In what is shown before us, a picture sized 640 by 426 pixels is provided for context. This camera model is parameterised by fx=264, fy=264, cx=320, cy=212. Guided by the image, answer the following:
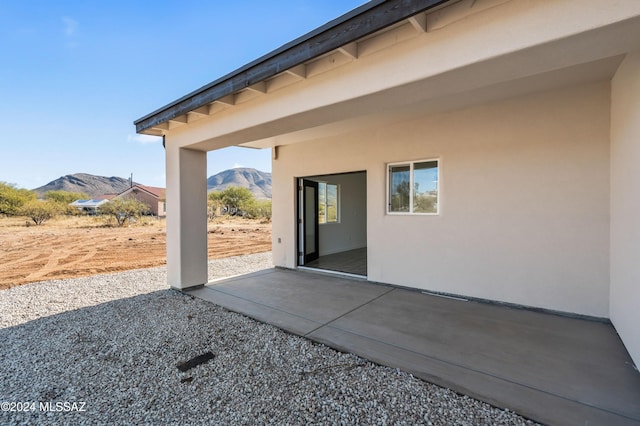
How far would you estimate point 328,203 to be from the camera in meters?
8.20

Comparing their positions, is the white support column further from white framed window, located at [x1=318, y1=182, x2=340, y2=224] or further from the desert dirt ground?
white framed window, located at [x1=318, y1=182, x2=340, y2=224]

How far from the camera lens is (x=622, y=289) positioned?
2.69 metres

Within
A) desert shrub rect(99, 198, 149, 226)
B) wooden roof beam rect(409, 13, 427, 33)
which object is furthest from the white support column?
desert shrub rect(99, 198, 149, 226)

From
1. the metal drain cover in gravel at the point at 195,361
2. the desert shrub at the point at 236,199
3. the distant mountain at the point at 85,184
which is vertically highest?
the distant mountain at the point at 85,184

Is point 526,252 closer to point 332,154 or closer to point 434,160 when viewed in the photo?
point 434,160

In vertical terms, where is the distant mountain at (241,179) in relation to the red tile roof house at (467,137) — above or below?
above

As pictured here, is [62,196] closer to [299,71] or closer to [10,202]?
[10,202]

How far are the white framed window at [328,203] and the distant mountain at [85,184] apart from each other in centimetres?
9981

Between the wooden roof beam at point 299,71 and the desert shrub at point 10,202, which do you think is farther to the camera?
the desert shrub at point 10,202

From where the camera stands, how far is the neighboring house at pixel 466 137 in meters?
1.96

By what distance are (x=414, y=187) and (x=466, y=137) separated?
1134 mm

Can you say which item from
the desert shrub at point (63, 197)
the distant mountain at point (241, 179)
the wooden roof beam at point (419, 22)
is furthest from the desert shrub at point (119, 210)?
the distant mountain at point (241, 179)

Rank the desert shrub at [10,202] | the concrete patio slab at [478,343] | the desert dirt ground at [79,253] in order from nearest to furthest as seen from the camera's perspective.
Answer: the concrete patio slab at [478,343], the desert dirt ground at [79,253], the desert shrub at [10,202]

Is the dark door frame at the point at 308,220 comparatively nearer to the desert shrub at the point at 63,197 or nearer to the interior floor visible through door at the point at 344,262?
the interior floor visible through door at the point at 344,262
